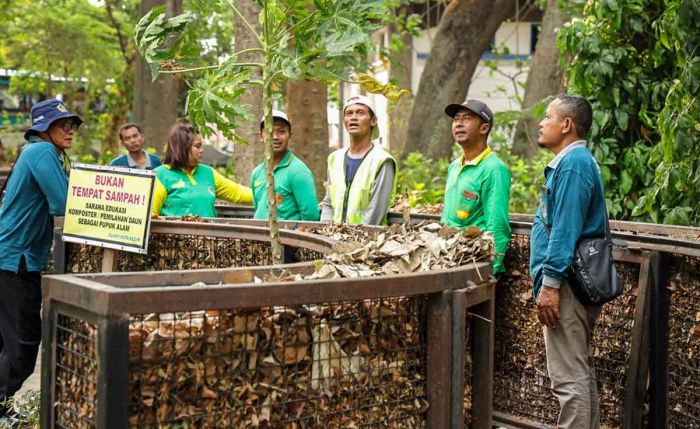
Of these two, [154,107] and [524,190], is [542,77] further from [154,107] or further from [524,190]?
[154,107]

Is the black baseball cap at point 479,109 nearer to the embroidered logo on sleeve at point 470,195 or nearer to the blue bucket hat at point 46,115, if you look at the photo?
the embroidered logo on sleeve at point 470,195

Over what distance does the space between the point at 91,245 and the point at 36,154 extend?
738 mm

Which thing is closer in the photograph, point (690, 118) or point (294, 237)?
point (294, 237)

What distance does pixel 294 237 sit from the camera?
580cm

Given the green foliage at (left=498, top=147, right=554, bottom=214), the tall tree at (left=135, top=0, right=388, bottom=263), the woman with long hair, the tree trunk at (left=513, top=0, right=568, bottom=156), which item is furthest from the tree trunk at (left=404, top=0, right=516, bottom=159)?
the tall tree at (left=135, top=0, right=388, bottom=263)

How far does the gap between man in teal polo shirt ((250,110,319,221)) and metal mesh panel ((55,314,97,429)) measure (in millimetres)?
3878

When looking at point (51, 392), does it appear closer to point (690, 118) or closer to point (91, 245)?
point (91, 245)

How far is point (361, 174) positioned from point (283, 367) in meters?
3.75

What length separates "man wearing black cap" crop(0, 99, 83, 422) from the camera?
6.95 m

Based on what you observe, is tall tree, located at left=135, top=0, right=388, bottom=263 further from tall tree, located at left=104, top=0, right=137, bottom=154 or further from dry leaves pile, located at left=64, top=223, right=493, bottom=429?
tall tree, located at left=104, top=0, right=137, bottom=154

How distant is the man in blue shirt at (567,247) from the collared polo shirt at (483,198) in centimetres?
60

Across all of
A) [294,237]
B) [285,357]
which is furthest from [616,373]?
[285,357]

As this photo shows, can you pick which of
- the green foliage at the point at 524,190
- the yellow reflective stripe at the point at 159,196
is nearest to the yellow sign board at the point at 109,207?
the yellow reflective stripe at the point at 159,196

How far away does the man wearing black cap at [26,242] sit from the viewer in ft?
22.8
